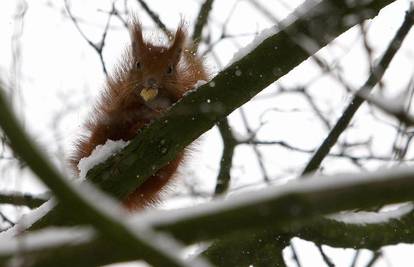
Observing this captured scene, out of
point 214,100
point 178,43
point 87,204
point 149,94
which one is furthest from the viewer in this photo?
point 178,43

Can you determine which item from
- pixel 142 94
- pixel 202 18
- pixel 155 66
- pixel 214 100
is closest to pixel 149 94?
pixel 142 94

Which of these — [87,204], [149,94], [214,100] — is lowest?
[87,204]

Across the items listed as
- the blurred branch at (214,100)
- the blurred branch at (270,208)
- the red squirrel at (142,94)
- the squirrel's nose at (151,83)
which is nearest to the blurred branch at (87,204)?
the blurred branch at (270,208)

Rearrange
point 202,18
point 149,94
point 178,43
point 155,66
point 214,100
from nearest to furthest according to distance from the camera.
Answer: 1. point 214,100
2. point 149,94
3. point 155,66
4. point 178,43
5. point 202,18

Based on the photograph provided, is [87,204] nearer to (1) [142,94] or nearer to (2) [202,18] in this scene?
(1) [142,94]

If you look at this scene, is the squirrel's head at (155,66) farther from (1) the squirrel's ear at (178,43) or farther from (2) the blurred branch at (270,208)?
(2) the blurred branch at (270,208)

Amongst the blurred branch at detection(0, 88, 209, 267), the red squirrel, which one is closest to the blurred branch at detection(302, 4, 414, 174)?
the red squirrel

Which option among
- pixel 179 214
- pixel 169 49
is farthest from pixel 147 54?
pixel 179 214

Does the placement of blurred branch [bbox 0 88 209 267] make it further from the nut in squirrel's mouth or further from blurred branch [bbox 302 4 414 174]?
blurred branch [bbox 302 4 414 174]

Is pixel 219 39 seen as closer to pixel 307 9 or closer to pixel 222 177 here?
pixel 222 177
